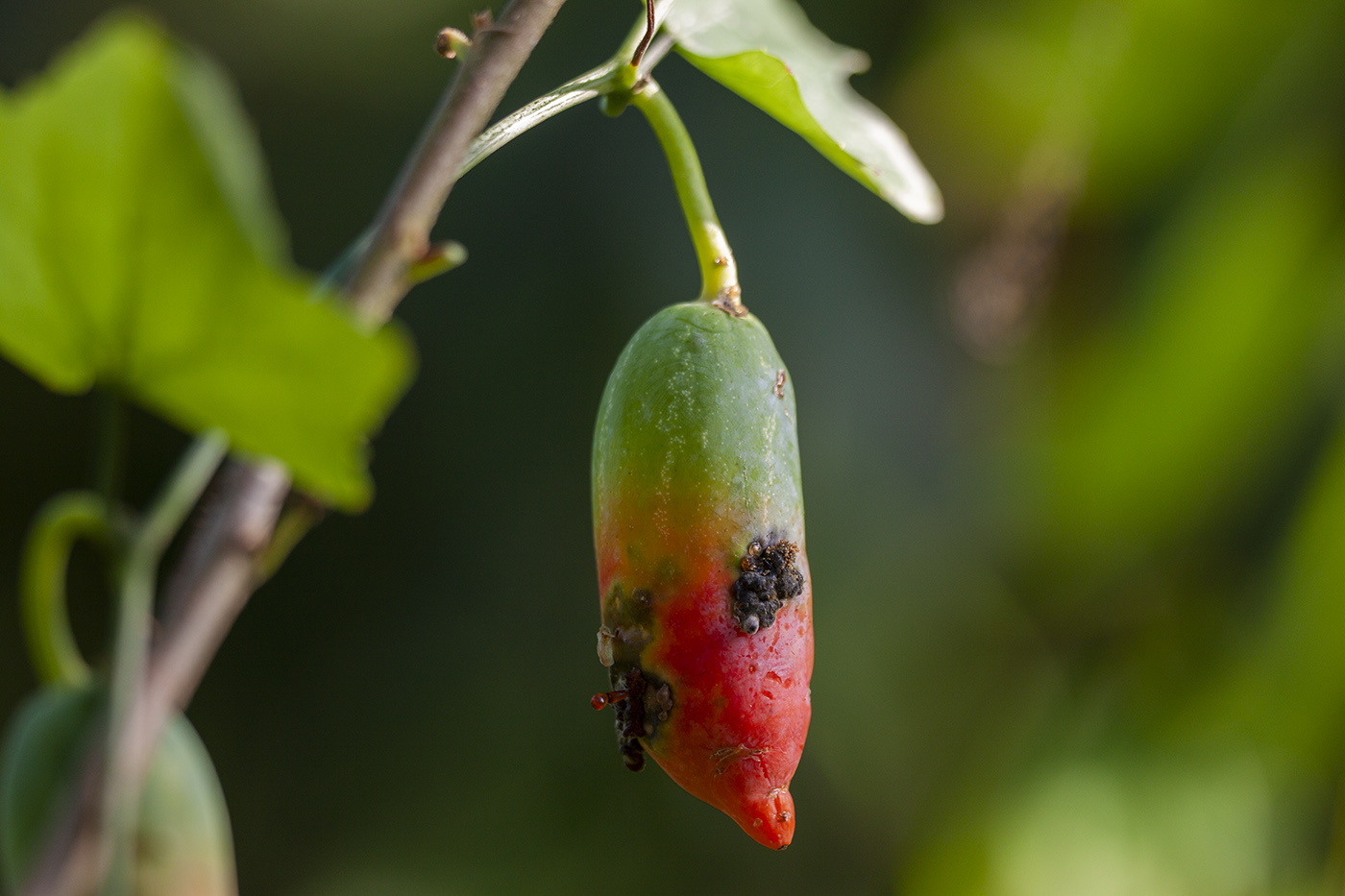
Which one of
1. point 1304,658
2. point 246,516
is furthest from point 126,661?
point 1304,658

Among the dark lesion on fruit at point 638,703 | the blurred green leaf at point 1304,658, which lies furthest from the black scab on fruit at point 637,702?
the blurred green leaf at point 1304,658

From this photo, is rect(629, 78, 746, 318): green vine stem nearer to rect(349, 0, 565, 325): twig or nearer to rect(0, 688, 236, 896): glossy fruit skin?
rect(349, 0, 565, 325): twig

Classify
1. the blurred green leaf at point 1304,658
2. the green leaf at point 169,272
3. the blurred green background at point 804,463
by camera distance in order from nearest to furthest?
the green leaf at point 169,272 < the blurred green leaf at point 1304,658 < the blurred green background at point 804,463

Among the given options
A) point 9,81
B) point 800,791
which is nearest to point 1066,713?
point 800,791

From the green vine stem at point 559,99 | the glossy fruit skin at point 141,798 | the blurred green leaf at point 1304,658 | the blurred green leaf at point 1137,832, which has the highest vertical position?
the green vine stem at point 559,99

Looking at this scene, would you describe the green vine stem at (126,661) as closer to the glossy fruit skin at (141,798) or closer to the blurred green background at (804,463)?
the glossy fruit skin at (141,798)

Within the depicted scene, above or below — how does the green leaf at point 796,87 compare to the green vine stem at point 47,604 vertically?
above

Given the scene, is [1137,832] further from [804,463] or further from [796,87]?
[796,87]

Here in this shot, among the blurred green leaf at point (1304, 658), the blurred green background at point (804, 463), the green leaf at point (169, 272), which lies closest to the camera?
the green leaf at point (169, 272)
